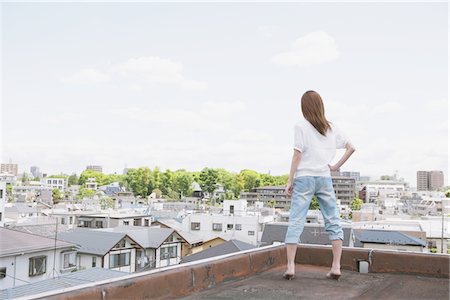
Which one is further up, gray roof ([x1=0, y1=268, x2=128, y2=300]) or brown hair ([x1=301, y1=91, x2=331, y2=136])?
brown hair ([x1=301, y1=91, x2=331, y2=136])

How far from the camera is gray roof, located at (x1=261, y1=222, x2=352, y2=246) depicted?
1614 centimetres

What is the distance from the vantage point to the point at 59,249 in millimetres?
12297

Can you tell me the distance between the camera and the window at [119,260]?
610 inches

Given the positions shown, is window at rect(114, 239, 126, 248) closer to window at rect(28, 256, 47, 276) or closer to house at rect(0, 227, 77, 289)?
house at rect(0, 227, 77, 289)

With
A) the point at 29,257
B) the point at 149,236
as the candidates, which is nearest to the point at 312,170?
the point at 29,257

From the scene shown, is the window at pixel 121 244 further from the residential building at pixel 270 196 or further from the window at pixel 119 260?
the residential building at pixel 270 196

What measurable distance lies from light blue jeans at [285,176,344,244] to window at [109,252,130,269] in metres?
14.6

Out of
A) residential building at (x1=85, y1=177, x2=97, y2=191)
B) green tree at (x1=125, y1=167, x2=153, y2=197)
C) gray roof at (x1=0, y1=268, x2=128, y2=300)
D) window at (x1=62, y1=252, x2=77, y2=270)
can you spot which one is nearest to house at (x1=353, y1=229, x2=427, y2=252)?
gray roof at (x1=0, y1=268, x2=128, y2=300)

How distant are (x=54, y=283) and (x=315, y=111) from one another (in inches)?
317

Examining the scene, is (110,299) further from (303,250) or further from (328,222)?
(303,250)

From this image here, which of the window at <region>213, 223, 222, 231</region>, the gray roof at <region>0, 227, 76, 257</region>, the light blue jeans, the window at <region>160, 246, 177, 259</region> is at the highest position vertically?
the light blue jeans

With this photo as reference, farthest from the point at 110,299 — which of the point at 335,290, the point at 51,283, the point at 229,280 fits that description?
the point at 51,283

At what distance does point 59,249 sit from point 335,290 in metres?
11.9

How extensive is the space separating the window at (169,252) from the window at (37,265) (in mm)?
6896
